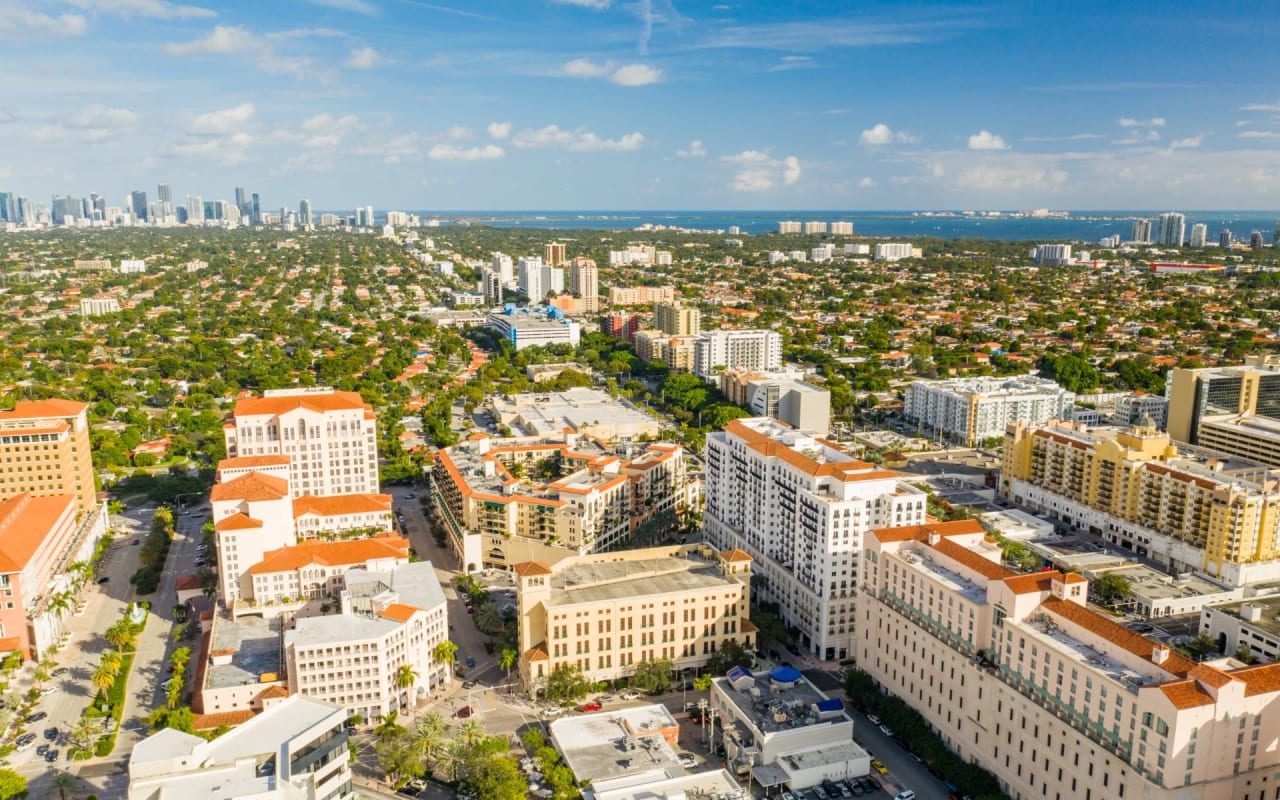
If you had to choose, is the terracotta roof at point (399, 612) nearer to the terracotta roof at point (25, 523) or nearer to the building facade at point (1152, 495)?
the terracotta roof at point (25, 523)

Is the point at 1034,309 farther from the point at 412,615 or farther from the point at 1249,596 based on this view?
the point at 412,615

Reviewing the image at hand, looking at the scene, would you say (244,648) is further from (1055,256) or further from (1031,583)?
(1055,256)

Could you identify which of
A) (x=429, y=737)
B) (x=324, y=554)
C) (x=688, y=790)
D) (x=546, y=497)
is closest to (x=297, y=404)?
(x=324, y=554)

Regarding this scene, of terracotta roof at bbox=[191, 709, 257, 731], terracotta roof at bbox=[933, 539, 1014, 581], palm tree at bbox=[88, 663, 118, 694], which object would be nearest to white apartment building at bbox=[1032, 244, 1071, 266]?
terracotta roof at bbox=[933, 539, 1014, 581]

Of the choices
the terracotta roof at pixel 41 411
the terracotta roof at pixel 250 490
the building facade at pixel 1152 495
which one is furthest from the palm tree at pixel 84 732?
the building facade at pixel 1152 495

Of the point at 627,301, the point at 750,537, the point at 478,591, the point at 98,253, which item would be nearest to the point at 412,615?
the point at 478,591

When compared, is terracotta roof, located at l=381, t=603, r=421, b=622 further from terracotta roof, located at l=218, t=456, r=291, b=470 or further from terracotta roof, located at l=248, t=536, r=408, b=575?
terracotta roof, located at l=218, t=456, r=291, b=470
